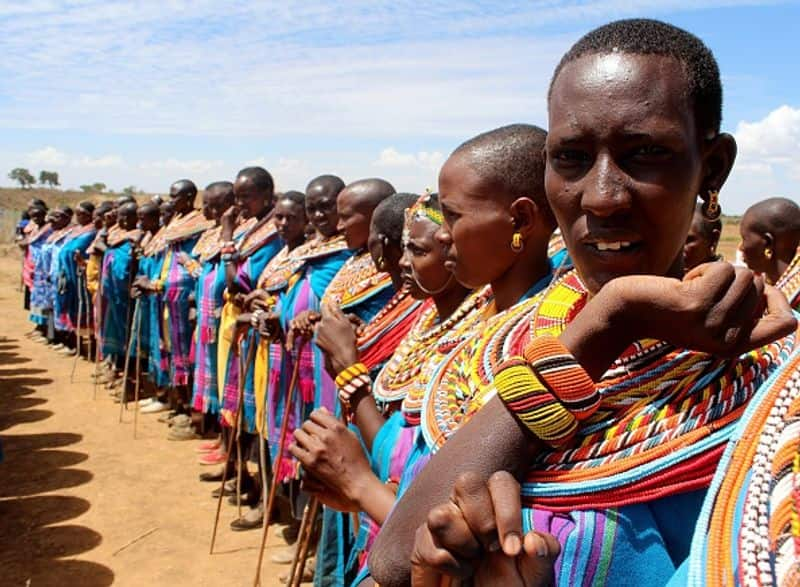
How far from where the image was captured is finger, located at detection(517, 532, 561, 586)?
935 millimetres

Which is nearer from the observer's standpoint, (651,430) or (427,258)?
(651,430)

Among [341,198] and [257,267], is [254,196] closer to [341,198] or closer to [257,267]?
[257,267]

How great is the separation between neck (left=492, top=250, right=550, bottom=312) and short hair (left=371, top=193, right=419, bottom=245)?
1607 mm

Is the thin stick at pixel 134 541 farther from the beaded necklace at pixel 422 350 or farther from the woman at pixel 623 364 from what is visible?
the woman at pixel 623 364

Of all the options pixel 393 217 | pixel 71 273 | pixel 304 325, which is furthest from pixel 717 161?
pixel 71 273

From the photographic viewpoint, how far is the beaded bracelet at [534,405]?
1052 mm

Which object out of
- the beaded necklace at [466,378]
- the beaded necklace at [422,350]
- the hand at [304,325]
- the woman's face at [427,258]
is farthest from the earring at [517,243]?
the hand at [304,325]

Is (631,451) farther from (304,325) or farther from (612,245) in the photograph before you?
(304,325)

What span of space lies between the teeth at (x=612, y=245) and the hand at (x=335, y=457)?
100cm

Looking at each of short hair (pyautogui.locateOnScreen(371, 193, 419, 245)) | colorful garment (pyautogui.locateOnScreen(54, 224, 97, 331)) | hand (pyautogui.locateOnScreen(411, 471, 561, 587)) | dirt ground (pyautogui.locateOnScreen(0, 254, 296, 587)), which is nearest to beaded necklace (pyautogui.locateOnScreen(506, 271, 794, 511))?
hand (pyautogui.locateOnScreen(411, 471, 561, 587))

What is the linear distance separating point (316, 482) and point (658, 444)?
1239 millimetres

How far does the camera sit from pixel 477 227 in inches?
77.5

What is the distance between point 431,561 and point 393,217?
2701 mm

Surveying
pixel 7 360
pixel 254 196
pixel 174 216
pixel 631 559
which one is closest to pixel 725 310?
pixel 631 559
